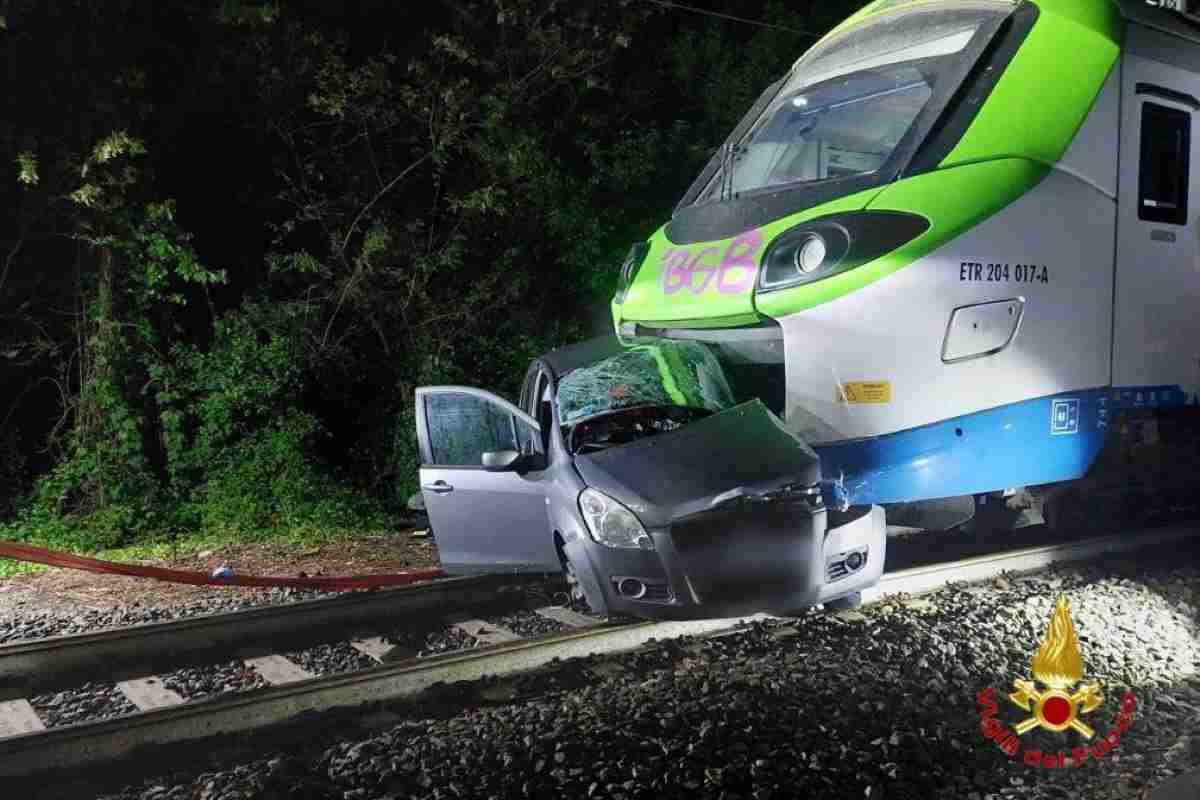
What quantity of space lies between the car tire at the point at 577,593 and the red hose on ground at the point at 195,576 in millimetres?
1478

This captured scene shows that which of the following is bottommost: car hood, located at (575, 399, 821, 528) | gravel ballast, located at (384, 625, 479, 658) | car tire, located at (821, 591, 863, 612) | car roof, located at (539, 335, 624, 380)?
gravel ballast, located at (384, 625, 479, 658)

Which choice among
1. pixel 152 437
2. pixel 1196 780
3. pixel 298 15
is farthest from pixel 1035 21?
pixel 152 437

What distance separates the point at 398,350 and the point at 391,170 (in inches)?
82.0

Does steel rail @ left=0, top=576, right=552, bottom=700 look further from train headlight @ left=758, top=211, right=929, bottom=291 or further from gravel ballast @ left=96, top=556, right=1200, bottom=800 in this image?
train headlight @ left=758, top=211, right=929, bottom=291

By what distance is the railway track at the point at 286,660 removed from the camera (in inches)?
178

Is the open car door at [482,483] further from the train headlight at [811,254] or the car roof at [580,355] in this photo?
the train headlight at [811,254]

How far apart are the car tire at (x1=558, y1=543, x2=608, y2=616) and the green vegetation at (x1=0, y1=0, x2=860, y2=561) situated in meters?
4.29

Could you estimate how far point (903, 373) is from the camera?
5.94m

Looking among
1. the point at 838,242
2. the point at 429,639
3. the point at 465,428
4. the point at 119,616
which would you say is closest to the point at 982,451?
the point at 838,242

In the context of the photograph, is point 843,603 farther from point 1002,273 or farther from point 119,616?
point 119,616

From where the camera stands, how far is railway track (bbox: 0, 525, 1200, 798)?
453 cm

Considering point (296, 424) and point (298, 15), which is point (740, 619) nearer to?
point (296, 424)

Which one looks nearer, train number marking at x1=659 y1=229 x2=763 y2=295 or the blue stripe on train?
the blue stripe on train

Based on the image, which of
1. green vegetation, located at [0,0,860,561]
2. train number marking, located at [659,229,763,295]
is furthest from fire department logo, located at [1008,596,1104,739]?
green vegetation, located at [0,0,860,561]
